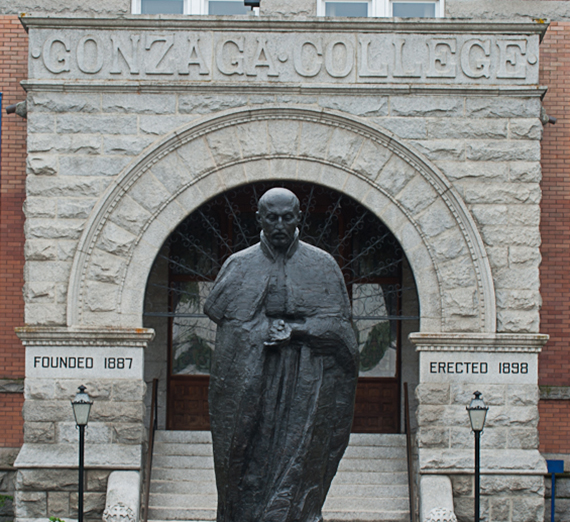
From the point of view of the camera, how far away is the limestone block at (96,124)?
11516mm

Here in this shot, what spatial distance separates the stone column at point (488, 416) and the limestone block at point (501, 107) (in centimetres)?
289

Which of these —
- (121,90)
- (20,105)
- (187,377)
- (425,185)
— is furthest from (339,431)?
(187,377)

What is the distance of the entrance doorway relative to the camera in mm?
14461

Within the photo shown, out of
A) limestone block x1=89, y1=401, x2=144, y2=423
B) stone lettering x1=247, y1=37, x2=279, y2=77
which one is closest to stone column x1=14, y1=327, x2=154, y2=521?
limestone block x1=89, y1=401, x2=144, y2=423

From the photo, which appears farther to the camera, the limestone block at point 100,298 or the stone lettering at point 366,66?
the stone lettering at point 366,66

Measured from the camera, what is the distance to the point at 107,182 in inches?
452

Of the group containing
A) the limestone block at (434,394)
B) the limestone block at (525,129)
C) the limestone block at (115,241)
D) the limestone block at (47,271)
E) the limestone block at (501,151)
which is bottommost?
the limestone block at (434,394)

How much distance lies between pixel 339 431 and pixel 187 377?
9487 mm

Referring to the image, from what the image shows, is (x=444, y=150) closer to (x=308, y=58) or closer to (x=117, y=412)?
(x=308, y=58)

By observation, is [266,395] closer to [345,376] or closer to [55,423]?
[345,376]

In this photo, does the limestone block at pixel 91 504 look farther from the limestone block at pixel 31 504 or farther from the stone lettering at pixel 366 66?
the stone lettering at pixel 366 66

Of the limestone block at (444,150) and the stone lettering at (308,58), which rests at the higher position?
the stone lettering at (308,58)

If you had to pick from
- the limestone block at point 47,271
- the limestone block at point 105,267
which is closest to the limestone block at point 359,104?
the limestone block at point 105,267

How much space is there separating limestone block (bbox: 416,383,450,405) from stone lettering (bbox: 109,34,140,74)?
558 centimetres
